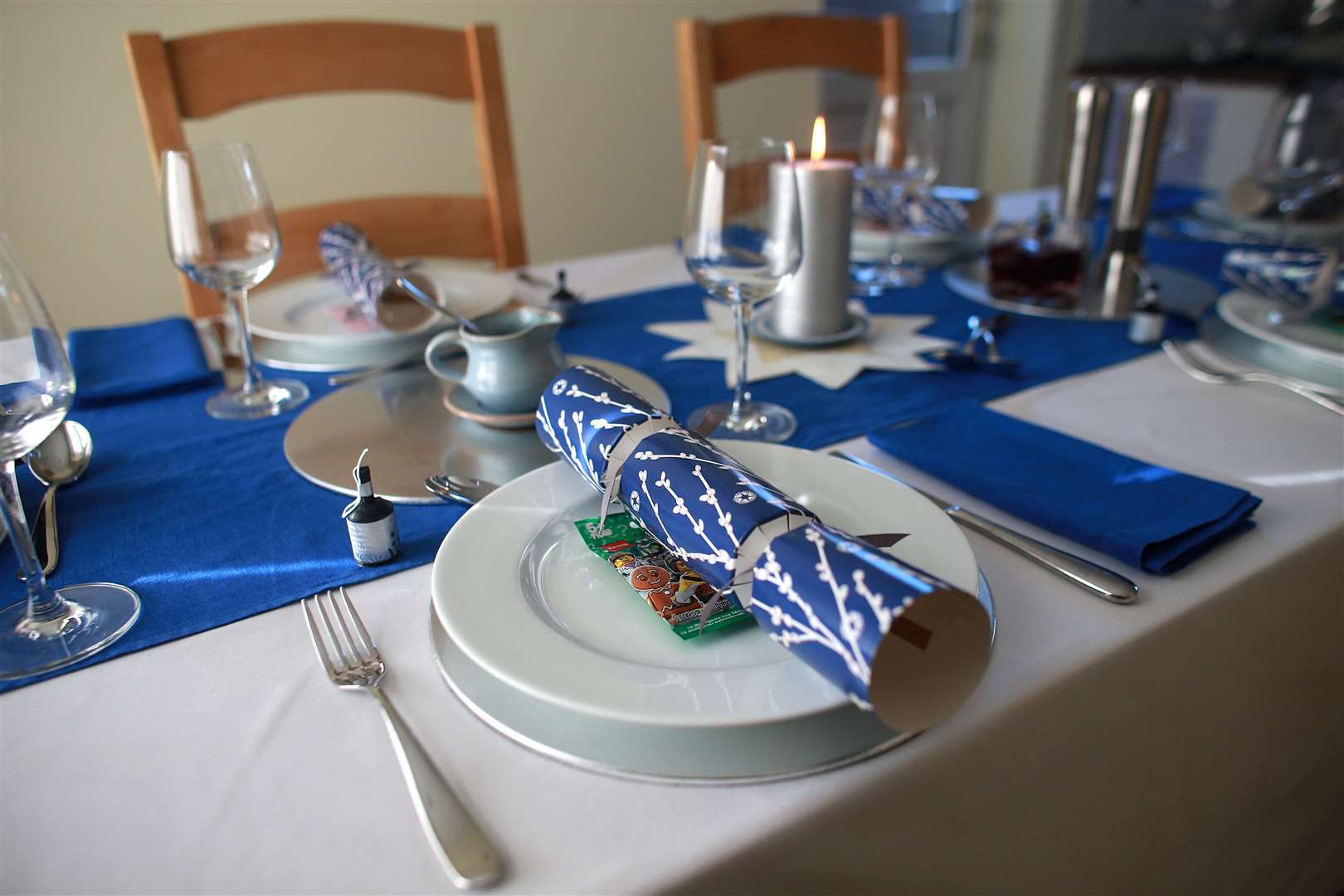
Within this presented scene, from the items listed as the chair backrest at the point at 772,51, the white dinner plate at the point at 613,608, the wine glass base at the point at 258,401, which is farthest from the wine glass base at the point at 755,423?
the chair backrest at the point at 772,51

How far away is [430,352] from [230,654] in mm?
319

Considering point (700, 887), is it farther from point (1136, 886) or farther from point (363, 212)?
point (363, 212)

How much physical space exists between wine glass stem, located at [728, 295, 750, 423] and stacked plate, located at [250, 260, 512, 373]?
34 centimetres

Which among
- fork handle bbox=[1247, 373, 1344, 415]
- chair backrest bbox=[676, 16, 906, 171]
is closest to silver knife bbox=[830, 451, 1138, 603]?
fork handle bbox=[1247, 373, 1344, 415]

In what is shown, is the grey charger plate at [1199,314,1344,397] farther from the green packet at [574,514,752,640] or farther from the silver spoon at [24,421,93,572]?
the silver spoon at [24,421,93,572]

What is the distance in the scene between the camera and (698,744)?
0.39 metres

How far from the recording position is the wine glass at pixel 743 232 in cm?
69

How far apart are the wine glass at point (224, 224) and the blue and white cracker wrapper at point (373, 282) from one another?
0.13 metres

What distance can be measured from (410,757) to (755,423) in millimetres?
420

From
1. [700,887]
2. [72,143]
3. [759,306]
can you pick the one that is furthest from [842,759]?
[72,143]

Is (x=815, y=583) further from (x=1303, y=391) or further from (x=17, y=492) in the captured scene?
(x=1303, y=391)

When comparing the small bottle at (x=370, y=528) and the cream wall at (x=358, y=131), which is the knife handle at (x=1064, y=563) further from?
the cream wall at (x=358, y=131)

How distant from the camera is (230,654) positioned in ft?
1.58

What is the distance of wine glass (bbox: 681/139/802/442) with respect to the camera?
2.27 feet
